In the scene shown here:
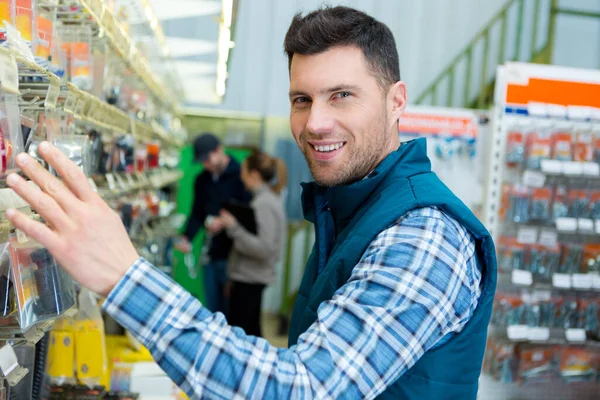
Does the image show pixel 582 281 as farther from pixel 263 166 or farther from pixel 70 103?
pixel 70 103

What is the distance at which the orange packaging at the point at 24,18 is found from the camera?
1.39 metres

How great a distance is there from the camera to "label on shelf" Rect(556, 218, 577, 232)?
Answer: 404 cm

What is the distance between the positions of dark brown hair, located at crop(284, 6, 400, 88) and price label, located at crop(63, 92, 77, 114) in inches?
22.4

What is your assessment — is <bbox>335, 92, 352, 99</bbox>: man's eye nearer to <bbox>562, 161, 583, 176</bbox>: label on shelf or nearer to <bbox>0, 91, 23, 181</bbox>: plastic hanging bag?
<bbox>0, 91, 23, 181</bbox>: plastic hanging bag

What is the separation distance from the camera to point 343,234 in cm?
146

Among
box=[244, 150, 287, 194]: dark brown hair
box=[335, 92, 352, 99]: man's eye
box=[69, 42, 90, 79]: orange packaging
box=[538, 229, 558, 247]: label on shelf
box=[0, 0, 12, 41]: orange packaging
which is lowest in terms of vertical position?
box=[538, 229, 558, 247]: label on shelf

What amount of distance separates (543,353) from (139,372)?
284cm

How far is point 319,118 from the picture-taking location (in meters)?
1.37

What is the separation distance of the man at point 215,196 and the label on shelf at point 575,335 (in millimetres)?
2873

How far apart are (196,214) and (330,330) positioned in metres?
5.51

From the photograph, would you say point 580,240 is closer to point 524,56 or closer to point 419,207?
point 419,207

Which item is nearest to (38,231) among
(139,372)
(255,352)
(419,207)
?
(255,352)

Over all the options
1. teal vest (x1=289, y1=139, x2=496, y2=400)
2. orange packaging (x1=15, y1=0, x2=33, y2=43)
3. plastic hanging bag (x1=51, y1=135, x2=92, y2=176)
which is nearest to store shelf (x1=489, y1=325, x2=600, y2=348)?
teal vest (x1=289, y1=139, x2=496, y2=400)

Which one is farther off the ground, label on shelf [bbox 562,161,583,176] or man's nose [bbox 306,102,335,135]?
man's nose [bbox 306,102,335,135]
